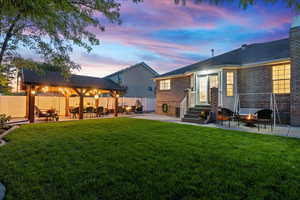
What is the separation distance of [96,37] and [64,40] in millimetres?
1145

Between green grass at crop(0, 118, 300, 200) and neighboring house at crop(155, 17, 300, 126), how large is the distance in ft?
18.7

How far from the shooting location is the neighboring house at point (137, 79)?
72.2 feet

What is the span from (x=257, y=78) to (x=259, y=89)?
742 millimetres

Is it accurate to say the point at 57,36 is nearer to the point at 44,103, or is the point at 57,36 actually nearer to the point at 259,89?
the point at 259,89

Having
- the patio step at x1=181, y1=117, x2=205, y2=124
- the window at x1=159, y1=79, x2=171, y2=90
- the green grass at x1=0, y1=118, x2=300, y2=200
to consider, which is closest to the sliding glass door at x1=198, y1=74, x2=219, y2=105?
the patio step at x1=181, y1=117, x2=205, y2=124

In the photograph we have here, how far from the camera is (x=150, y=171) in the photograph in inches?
125

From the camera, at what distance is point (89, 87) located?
13.5 meters

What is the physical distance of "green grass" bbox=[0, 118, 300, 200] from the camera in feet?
7.95

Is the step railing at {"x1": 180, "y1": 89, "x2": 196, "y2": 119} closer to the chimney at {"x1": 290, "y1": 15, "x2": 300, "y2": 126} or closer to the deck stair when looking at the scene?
the deck stair

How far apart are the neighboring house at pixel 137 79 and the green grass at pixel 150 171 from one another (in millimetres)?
17651

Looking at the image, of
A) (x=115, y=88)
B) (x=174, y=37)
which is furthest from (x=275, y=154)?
(x=115, y=88)

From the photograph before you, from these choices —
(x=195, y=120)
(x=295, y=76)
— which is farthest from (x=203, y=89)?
(x=295, y=76)

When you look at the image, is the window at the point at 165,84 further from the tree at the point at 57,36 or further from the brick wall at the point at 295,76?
the tree at the point at 57,36

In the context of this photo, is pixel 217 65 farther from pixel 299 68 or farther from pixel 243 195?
pixel 243 195
